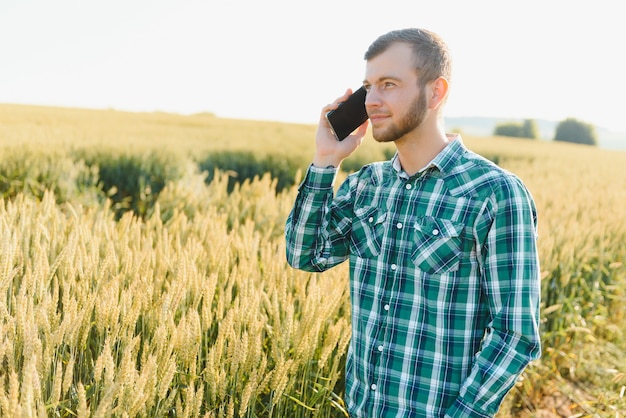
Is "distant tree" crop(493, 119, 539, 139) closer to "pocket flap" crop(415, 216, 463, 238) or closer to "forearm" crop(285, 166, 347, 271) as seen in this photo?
"forearm" crop(285, 166, 347, 271)

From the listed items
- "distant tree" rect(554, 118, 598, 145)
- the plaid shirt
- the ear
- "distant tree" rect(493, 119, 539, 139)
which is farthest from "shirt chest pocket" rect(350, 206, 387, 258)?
"distant tree" rect(493, 119, 539, 139)

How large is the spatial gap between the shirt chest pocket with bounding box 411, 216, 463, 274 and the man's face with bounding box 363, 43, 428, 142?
0.98ft

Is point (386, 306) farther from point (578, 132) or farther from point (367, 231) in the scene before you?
point (578, 132)

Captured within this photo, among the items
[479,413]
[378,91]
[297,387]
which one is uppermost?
[378,91]

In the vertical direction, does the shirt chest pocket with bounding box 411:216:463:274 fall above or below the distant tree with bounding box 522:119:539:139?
below

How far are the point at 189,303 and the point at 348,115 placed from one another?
85 cm

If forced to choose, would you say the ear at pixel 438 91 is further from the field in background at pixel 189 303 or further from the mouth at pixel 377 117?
the field in background at pixel 189 303

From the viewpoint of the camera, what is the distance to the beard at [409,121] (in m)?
1.67

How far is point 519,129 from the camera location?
71.4 meters

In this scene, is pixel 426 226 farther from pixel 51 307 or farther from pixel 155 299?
pixel 51 307

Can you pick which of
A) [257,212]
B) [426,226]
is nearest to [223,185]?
[257,212]

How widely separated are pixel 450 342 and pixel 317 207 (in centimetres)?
59

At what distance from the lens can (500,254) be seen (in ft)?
4.99

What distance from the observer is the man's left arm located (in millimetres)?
1478
